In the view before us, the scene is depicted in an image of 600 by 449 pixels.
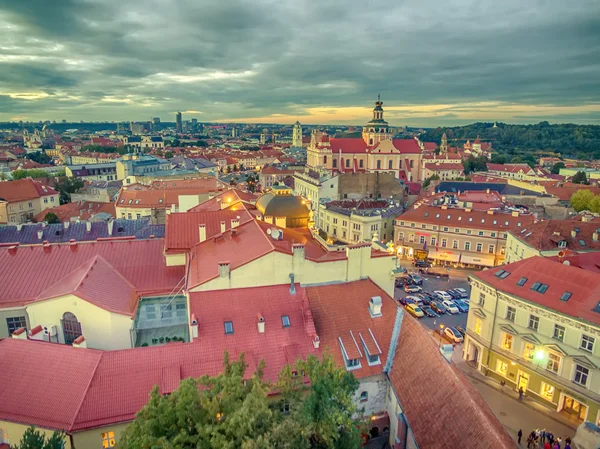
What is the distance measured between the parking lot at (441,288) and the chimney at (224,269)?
2711 cm

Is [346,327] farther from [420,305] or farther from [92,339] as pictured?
→ [420,305]

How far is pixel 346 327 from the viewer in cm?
2627

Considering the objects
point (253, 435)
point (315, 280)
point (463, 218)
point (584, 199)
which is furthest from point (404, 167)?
point (253, 435)

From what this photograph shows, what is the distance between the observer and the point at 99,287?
2781 cm

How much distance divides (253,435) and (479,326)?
29.2 meters

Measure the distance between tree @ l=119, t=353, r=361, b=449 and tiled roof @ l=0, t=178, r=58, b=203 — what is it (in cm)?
8543

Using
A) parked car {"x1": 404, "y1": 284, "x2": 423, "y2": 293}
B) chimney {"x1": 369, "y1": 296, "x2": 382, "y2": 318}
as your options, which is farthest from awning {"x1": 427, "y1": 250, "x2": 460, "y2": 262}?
chimney {"x1": 369, "y1": 296, "x2": 382, "y2": 318}

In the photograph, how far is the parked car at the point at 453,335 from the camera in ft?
135

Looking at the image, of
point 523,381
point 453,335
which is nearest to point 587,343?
point 523,381

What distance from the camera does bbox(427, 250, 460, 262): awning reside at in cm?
6456

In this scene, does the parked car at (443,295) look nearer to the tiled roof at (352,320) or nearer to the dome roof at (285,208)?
the dome roof at (285,208)

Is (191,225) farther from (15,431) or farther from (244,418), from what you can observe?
(244,418)

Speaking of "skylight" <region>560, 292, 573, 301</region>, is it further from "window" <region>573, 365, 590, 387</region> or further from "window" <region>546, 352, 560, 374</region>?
"window" <region>573, 365, 590, 387</region>

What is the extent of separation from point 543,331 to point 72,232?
48.6 m
